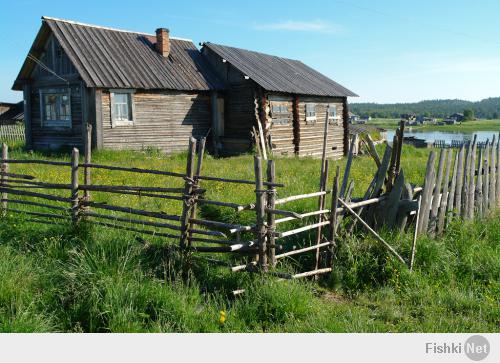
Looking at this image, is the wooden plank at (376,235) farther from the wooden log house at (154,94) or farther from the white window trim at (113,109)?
the white window trim at (113,109)

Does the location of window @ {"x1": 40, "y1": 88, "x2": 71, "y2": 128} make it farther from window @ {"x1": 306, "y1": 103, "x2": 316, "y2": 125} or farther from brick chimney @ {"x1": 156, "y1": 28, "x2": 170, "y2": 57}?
window @ {"x1": 306, "y1": 103, "x2": 316, "y2": 125}

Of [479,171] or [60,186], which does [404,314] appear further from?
[60,186]

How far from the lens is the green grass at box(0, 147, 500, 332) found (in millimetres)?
4512

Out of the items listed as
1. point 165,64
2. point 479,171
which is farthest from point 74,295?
point 165,64

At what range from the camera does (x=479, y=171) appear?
7.70m

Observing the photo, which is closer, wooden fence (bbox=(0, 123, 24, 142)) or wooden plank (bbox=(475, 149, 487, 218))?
wooden plank (bbox=(475, 149, 487, 218))

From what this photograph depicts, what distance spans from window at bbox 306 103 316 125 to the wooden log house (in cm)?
5

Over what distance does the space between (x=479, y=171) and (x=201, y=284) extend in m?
4.93

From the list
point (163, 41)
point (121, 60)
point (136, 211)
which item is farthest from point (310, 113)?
point (136, 211)

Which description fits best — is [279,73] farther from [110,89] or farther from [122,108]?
[110,89]

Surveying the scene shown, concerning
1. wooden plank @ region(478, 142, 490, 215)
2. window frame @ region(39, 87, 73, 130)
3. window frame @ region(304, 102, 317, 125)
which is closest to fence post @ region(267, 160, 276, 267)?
wooden plank @ region(478, 142, 490, 215)

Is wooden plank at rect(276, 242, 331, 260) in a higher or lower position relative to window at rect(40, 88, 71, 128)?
lower

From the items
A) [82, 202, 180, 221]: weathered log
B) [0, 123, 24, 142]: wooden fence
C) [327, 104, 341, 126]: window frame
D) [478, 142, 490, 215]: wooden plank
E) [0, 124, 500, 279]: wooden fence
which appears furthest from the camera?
[0, 123, 24, 142]: wooden fence

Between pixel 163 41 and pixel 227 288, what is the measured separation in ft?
53.5
